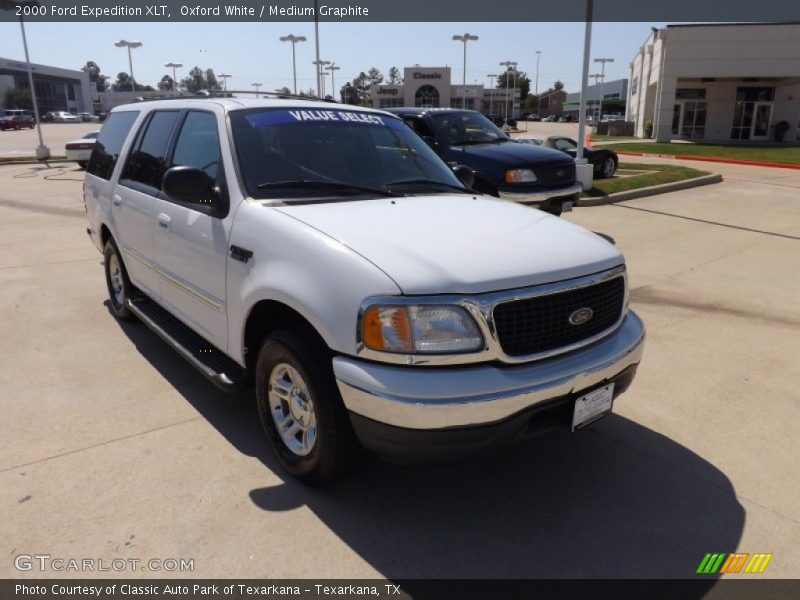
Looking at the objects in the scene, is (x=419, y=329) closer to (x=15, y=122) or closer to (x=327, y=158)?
(x=327, y=158)

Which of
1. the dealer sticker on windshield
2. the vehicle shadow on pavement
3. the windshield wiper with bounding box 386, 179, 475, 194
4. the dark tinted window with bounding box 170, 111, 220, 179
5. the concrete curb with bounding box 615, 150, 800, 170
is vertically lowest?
the vehicle shadow on pavement

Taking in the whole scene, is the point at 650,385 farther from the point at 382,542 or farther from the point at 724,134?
the point at 724,134

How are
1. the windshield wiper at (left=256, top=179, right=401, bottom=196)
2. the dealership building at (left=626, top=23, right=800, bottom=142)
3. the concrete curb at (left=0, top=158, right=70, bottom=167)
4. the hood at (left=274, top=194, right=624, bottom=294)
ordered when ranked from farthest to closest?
the dealership building at (left=626, top=23, right=800, bottom=142), the concrete curb at (left=0, top=158, right=70, bottom=167), the windshield wiper at (left=256, top=179, right=401, bottom=196), the hood at (left=274, top=194, right=624, bottom=294)

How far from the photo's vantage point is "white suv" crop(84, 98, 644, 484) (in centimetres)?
250

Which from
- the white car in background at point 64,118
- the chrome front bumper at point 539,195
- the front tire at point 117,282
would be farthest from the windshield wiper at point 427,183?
the white car in background at point 64,118

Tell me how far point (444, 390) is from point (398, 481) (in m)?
1.00

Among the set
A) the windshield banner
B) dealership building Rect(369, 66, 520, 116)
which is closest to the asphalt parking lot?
the windshield banner

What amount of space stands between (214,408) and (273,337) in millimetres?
1250

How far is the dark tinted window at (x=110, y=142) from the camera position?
5.16m

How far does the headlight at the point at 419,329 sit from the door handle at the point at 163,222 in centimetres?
205

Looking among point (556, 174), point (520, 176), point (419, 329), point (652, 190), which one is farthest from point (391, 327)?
point (652, 190)

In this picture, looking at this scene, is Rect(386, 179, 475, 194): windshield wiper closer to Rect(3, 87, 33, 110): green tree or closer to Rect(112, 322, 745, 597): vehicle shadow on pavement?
Rect(112, 322, 745, 597): vehicle shadow on pavement

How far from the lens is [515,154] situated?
945cm

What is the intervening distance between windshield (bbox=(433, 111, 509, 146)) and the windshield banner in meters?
5.93
